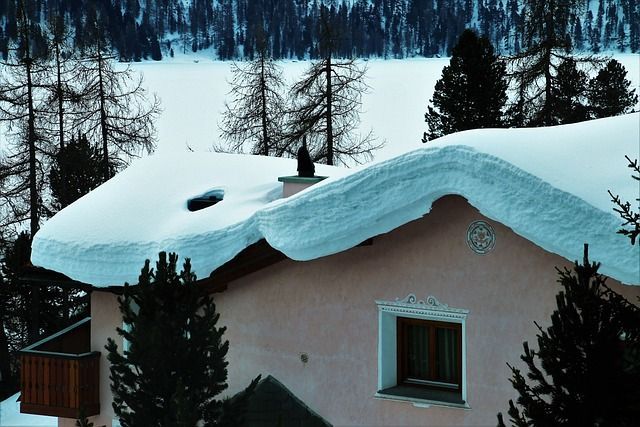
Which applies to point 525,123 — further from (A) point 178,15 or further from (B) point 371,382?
(A) point 178,15

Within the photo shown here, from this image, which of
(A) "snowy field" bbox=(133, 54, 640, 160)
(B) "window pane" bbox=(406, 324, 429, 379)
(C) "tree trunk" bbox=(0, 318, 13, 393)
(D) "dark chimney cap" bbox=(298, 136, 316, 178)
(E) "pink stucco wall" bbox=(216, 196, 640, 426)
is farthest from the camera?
(A) "snowy field" bbox=(133, 54, 640, 160)

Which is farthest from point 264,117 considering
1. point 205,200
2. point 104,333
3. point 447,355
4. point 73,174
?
point 447,355

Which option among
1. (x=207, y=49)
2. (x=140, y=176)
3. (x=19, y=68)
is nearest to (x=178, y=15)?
(x=207, y=49)

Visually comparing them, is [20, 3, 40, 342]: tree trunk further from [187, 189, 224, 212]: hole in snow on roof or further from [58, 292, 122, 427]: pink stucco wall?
[187, 189, 224, 212]: hole in snow on roof

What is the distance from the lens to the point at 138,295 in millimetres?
14141

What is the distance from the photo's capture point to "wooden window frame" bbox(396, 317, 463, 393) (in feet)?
51.8

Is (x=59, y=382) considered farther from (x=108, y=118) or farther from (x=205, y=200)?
(x=108, y=118)

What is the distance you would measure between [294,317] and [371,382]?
1542 mm

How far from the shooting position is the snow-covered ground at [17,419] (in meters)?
29.5

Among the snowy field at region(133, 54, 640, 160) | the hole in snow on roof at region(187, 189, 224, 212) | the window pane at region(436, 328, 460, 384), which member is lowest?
the window pane at region(436, 328, 460, 384)

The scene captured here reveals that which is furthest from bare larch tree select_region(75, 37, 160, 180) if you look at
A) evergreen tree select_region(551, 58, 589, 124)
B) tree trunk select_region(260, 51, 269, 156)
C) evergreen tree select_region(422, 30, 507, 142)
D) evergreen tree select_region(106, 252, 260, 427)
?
evergreen tree select_region(106, 252, 260, 427)

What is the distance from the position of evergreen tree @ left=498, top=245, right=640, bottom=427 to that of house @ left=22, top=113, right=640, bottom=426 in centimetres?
325

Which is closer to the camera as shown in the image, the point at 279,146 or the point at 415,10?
the point at 279,146

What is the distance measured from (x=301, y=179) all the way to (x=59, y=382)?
5.32 meters
